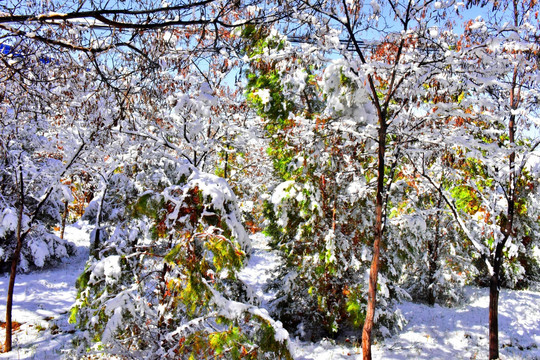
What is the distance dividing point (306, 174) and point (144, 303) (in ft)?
17.6

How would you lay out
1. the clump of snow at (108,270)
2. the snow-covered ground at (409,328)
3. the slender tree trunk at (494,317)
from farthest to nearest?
the snow-covered ground at (409,328)
the slender tree trunk at (494,317)
the clump of snow at (108,270)

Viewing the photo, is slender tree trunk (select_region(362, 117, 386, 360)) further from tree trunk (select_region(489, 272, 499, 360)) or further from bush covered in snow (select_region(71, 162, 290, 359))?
tree trunk (select_region(489, 272, 499, 360))

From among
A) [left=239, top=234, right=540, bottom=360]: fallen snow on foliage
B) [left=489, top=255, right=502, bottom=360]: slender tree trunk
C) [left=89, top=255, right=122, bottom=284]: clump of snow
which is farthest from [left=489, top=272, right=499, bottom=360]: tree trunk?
[left=89, top=255, right=122, bottom=284]: clump of snow

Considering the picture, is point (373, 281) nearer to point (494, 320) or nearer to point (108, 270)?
point (494, 320)

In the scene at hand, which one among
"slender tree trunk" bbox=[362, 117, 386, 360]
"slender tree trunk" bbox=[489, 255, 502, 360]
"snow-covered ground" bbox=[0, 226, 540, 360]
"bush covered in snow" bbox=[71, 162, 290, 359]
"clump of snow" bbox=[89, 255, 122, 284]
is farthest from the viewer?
"snow-covered ground" bbox=[0, 226, 540, 360]

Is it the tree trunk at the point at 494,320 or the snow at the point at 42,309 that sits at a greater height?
the tree trunk at the point at 494,320

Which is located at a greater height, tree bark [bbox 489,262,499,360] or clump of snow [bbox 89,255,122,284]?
clump of snow [bbox 89,255,122,284]

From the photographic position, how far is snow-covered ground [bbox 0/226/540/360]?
8.52 m

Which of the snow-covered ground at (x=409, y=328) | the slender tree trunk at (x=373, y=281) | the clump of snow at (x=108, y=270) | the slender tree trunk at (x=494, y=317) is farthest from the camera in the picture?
the snow-covered ground at (x=409, y=328)

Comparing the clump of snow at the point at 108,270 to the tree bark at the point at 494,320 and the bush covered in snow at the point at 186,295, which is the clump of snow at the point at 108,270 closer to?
the bush covered in snow at the point at 186,295

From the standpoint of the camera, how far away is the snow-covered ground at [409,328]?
8.52 m

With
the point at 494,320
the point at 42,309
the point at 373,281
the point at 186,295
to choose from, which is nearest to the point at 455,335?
the point at 494,320

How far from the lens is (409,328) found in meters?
10.8

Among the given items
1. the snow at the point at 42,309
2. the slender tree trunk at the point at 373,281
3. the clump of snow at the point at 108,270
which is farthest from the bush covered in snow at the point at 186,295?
the snow at the point at 42,309
